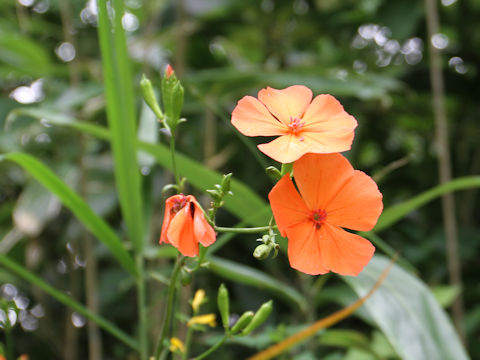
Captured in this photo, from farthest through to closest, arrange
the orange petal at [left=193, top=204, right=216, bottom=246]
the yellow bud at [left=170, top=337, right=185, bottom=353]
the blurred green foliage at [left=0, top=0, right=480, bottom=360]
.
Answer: the blurred green foliage at [left=0, top=0, right=480, bottom=360], the yellow bud at [left=170, top=337, right=185, bottom=353], the orange petal at [left=193, top=204, right=216, bottom=246]

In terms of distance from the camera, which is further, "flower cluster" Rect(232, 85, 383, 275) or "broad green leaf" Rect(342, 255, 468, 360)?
"broad green leaf" Rect(342, 255, 468, 360)

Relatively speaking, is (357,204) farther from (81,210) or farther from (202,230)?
(81,210)

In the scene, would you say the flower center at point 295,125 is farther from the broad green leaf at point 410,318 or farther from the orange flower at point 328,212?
the broad green leaf at point 410,318

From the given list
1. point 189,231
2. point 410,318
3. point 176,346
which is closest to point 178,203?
point 189,231

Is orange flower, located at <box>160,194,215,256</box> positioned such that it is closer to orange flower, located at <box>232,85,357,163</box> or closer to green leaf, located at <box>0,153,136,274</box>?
orange flower, located at <box>232,85,357,163</box>

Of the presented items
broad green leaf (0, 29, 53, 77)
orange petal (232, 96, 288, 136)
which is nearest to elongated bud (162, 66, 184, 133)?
orange petal (232, 96, 288, 136)

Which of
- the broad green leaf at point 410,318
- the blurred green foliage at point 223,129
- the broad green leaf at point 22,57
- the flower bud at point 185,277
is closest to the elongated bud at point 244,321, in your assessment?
the flower bud at point 185,277
